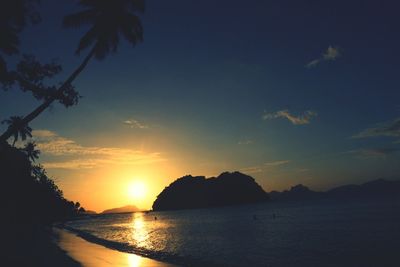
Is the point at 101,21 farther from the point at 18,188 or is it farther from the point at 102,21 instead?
the point at 18,188

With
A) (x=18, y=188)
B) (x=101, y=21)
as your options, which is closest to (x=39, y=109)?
(x=101, y=21)

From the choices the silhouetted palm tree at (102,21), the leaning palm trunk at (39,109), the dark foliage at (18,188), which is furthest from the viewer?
the dark foliage at (18,188)

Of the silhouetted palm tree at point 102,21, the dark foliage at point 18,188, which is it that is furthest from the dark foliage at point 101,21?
the dark foliage at point 18,188

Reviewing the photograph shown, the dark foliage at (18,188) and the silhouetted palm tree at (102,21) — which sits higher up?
the silhouetted palm tree at (102,21)

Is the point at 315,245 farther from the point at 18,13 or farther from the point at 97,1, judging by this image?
the point at 18,13

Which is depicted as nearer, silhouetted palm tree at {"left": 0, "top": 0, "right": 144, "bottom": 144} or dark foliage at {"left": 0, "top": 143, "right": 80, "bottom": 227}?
silhouetted palm tree at {"left": 0, "top": 0, "right": 144, "bottom": 144}

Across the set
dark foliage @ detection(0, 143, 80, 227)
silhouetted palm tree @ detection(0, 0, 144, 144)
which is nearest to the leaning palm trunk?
silhouetted palm tree @ detection(0, 0, 144, 144)

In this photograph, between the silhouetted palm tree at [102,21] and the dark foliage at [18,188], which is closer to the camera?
the silhouetted palm tree at [102,21]

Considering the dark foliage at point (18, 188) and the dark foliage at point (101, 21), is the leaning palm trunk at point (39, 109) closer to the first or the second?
the dark foliage at point (101, 21)

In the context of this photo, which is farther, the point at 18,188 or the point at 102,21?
the point at 18,188

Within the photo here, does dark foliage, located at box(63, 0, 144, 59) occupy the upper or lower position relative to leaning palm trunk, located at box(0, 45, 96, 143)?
upper

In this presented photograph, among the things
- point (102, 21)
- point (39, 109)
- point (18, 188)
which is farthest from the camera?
point (18, 188)

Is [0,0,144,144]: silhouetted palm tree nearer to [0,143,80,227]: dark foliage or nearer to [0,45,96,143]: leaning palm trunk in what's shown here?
[0,45,96,143]: leaning palm trunk

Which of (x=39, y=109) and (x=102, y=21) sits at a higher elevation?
(x=102, y=21)
